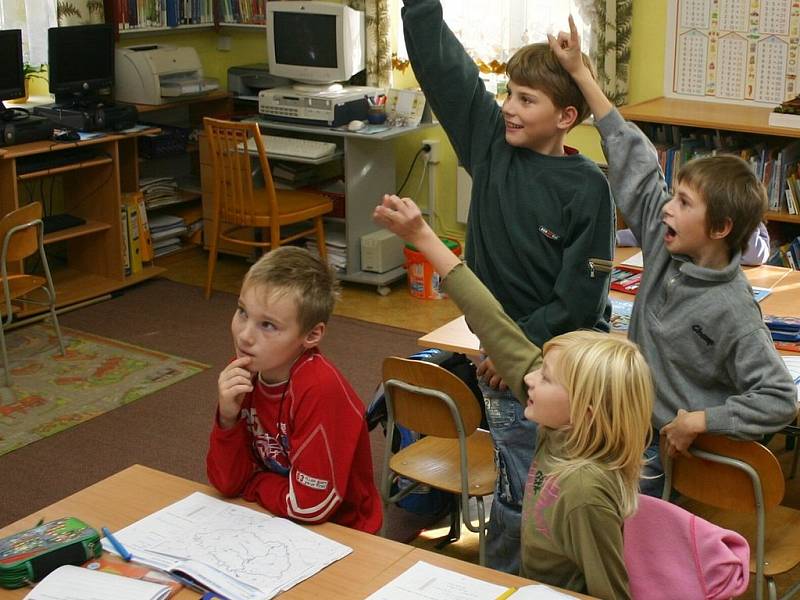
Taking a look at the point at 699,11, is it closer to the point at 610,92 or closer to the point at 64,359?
the point at 610,92

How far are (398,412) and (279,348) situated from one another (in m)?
0.89

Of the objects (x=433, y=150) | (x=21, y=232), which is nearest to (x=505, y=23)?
(x=433, y=150)

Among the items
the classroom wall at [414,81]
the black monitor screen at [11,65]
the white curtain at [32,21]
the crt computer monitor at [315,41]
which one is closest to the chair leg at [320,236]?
the classroom wall at [414,81]

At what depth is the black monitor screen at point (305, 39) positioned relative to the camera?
5.63m

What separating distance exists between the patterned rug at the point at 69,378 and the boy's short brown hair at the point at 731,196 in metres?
2.64

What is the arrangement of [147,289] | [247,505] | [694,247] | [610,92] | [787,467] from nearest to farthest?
1. [247,505]
2. [694,247]
3. [787,467]
4. [610,92]
5. [147,289]

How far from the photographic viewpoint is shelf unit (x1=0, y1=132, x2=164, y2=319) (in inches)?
211

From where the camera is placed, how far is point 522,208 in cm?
239

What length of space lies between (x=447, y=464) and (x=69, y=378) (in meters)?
2.17

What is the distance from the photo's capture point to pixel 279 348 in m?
2.01

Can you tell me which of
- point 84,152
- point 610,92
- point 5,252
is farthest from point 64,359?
point 610,92

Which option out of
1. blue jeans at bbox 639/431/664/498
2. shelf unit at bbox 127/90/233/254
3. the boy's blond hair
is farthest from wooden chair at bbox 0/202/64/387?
blue jeans at bbox 639/431/664/498

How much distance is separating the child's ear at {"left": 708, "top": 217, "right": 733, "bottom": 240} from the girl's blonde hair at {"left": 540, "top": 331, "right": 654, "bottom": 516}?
697mm

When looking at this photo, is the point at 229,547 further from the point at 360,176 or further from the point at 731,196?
the point at 360,176
